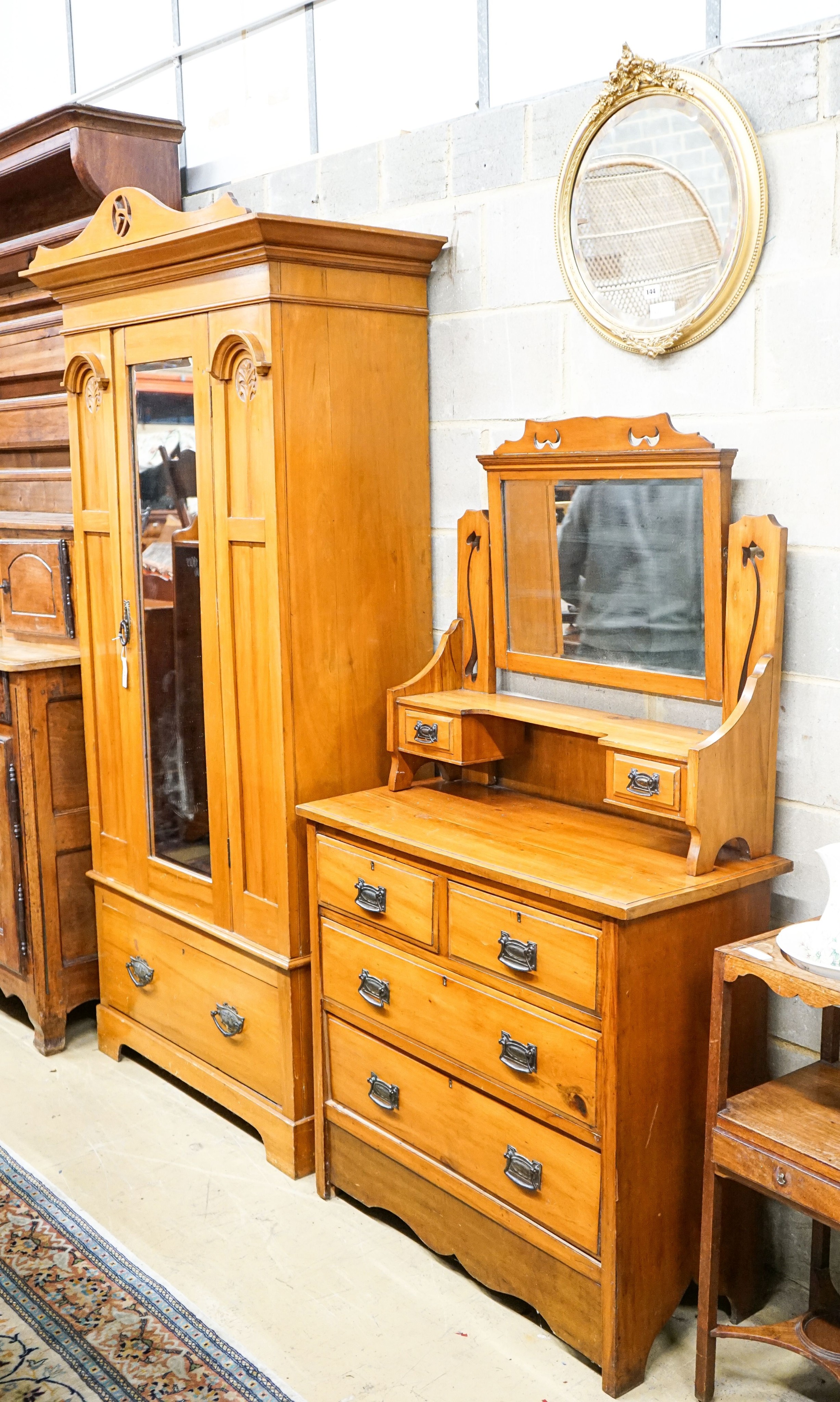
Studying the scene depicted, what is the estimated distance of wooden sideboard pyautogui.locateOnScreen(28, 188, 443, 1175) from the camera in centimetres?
276

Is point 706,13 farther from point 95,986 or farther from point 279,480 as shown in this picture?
point 95,986

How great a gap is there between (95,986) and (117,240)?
2082 mm

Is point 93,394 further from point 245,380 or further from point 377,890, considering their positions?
point 377,890

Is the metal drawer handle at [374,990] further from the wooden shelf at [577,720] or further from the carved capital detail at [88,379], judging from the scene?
the carved capital detail at [88,379]

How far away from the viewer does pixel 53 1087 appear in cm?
344

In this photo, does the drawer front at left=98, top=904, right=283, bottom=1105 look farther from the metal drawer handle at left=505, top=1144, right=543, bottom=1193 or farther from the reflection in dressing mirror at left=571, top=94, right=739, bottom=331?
the reflection in dressing mirror at left=571, top=94, right=739, bottom=331

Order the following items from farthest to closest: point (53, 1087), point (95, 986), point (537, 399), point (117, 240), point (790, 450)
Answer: point (95, 986) → point (53, 1087) → point (117, 240) → point (537, 399) → point (790, 450)

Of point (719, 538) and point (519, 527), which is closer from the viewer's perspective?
point (719, 538)

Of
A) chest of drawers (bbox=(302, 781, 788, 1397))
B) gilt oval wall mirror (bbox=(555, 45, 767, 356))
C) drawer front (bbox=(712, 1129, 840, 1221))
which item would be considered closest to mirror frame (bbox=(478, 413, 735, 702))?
gilt oval wall mirror (bbox=(555, 45, 767, 356))

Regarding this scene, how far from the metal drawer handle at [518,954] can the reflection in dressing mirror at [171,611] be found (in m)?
1.05

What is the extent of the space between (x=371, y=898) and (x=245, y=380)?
1.14m

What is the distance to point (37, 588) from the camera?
3779mm

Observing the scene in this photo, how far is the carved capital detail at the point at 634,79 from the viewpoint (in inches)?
92.1

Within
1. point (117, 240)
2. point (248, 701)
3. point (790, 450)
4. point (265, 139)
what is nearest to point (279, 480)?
point (248, 701)
